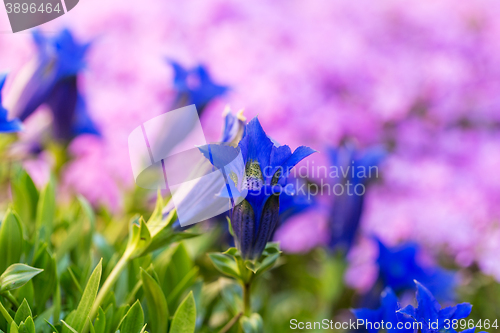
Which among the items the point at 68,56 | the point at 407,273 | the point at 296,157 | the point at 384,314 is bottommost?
the point at 407,273

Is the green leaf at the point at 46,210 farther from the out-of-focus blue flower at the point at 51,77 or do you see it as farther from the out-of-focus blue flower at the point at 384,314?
the out-of-focus blue flower at the point at 384,314

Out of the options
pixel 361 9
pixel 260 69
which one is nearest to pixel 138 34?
pixel 260 69

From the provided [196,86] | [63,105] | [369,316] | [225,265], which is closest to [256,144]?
[225,265]

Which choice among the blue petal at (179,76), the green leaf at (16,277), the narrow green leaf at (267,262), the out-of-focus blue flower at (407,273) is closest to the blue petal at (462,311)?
the narrow green leaf at (267,262)

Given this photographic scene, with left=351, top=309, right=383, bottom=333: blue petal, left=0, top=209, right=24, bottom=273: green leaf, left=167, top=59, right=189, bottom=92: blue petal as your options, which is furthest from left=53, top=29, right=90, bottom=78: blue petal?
left=351, top=309, right=383, bottom=333: blue petal

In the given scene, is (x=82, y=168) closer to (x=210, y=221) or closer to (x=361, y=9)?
(x=210, y=221)

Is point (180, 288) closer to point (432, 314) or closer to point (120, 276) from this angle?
point (120, 276)
